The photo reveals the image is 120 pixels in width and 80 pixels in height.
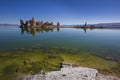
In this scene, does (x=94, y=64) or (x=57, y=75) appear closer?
(x=57, y=75)

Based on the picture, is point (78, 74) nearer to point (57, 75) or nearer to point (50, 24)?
point (57, 75)

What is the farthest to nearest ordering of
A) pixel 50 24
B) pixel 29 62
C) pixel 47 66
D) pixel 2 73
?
pixel 50 24 → pixel 29 62 → pixel 47 66 → pixel 2 73

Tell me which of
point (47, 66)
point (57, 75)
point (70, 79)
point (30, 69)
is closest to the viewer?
point (70, 79)

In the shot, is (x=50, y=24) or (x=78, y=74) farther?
(x=50, y=24)

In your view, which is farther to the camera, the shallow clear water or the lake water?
the shallow clear water

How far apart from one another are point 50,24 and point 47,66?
514ft

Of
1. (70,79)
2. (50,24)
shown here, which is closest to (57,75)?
(70,79)

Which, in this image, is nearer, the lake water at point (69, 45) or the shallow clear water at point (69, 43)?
the lake water at point (69, 45)

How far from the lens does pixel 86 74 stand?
11805mm

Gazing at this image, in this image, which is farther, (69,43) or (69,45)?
(69,43)

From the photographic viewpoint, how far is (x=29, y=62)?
16.5 m

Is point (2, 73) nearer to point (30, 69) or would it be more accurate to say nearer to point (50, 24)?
point (30, 69)

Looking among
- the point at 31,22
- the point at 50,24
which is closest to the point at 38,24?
the point at 31,22

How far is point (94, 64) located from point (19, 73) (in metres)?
8.10
